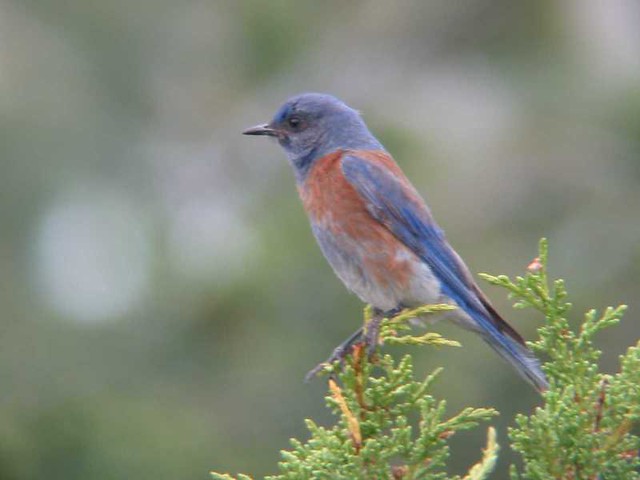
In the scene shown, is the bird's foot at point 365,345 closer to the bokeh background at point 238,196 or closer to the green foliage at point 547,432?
the green foliage at point 547,432

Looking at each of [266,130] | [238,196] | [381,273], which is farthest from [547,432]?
[238,196]

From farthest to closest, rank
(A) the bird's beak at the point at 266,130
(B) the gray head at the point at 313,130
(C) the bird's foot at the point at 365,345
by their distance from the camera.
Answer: (A) the bird's beak at the point at 266,130, (B) the gray head at the point at 313,130, (C) the bird's foot at the point at 365,345

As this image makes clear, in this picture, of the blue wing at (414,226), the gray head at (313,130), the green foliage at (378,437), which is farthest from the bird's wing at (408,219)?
the green foliage at (378,437)

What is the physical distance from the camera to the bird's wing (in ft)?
15.6

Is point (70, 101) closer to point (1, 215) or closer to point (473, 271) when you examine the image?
point (1, 215)

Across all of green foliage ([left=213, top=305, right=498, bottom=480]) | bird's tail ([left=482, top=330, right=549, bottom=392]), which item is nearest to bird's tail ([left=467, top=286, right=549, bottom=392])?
bird's tail ([left=482, top=330, right=549, bottom=392])

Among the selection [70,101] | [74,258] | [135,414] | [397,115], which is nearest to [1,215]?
[74,258]

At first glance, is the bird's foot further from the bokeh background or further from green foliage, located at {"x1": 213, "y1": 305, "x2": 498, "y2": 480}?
the bokeh background

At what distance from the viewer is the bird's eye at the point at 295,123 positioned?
17.6 feet

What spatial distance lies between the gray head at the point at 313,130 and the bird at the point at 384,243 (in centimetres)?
2

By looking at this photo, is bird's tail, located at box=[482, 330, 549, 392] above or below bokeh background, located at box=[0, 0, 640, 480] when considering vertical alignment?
below

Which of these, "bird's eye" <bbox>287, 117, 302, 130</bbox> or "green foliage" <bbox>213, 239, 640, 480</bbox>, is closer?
"green foliage" <bbox>213, 239, 640, 480</bbox>

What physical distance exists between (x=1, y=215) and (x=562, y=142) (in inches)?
139

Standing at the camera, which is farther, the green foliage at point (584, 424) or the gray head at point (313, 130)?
the gray head at point (313, 130)
